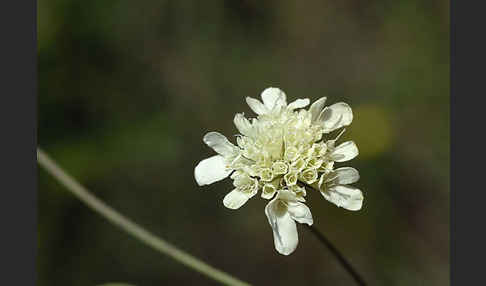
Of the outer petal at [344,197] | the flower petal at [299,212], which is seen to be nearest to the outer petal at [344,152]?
the outer petal at [344,197]

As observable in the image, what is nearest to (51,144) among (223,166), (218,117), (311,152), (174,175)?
(174,175)

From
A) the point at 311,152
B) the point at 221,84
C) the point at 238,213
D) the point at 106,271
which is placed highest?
the point at 311,152

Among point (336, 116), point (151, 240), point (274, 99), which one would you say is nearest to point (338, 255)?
point (336, 116)

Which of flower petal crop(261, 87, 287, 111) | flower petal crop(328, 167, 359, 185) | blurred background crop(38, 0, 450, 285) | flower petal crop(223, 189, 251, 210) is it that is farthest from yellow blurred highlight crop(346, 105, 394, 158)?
flower petal crop(223, 189, 251, 210)

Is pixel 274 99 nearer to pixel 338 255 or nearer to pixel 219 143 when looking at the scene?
pixel 219 143

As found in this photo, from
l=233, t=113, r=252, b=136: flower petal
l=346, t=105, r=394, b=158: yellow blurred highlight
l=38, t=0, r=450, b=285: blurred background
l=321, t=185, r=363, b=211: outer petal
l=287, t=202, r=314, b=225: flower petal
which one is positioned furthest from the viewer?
l=346, t=105, r=394, b=158: yellow blurred highlight

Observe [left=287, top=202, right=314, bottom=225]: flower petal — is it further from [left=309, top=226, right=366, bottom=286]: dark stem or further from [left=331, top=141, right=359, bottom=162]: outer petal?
[left=331, top=141, right=359, bottom=162]: outer petal

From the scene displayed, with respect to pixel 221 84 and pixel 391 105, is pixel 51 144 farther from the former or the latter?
pixel 391 105
